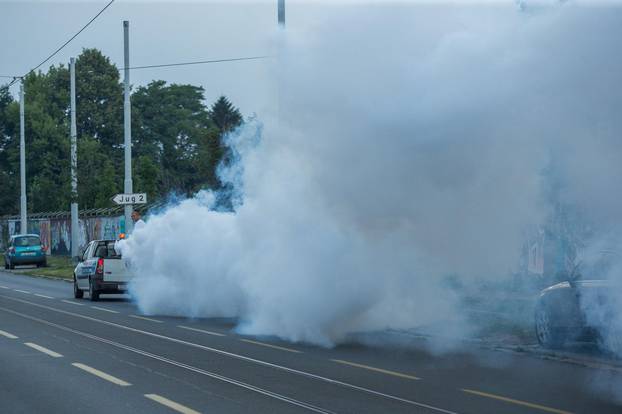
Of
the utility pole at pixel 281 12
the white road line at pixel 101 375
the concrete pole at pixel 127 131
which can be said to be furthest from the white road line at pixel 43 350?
the concrete pole at pixel 127 131

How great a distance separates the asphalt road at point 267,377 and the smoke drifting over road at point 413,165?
113cm

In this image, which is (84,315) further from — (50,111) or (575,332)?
(50,111)

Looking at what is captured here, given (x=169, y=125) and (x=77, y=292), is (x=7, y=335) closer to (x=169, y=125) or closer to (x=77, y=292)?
(x=77, y=292)

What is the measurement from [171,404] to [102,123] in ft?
238

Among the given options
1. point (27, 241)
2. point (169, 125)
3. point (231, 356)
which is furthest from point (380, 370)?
point (169, 125)

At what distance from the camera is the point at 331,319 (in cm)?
1532

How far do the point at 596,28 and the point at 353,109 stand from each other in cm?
470

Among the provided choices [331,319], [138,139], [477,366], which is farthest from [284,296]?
[138,139]

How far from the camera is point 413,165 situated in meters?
13.4

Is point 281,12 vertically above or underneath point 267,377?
above

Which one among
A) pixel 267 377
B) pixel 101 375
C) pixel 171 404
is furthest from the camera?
pixel 101 375

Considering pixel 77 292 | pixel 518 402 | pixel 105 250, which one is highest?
pixel 105 250

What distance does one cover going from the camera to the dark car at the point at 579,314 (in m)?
11.8

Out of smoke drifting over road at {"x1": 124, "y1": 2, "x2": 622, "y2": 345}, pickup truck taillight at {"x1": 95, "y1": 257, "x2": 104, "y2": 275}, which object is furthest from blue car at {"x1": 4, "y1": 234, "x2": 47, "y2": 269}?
smoke drifting over road at {"x1": 124, "y1": 2, "x2": 622, "y2": 345}
